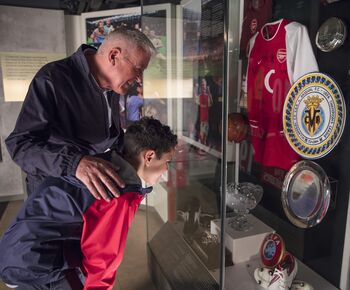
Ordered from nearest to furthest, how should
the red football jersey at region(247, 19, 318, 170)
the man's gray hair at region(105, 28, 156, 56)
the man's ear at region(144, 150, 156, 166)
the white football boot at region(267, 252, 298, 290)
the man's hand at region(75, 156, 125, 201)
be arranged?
the man's hand at region(75, 156, 125, 201), the man's ear at region(144, 150, 156, 166), the man's gray hair at region(105, 28, 156, 56), the white football boot at region(267, 252, 298, 290), the red football jersey at region(247, 19, 318, 170)

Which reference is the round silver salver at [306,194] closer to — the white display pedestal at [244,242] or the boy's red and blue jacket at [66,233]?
the white display pedestal at [244,242]

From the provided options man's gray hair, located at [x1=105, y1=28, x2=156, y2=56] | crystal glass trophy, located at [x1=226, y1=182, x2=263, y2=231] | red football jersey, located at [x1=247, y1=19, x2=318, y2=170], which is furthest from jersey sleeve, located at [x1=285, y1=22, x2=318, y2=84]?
man's gray hair, located at [x1=105, y1=28, x2=156, y2=56]

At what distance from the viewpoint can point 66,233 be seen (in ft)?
3.44

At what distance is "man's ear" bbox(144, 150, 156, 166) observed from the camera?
1177mm

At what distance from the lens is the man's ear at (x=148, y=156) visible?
118 centimetres

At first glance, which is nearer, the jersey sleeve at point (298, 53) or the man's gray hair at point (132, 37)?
the man's gray hair at point (132, 37)

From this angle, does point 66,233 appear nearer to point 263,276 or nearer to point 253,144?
point 263,276

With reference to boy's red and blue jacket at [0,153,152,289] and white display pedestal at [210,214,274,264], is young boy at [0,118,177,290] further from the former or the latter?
white display pedestal at [210,214,274,264]

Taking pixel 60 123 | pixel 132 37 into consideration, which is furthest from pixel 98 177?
pixel 132 37

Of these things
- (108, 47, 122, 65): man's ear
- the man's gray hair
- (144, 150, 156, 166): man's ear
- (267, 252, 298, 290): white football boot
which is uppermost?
the man's gray hair

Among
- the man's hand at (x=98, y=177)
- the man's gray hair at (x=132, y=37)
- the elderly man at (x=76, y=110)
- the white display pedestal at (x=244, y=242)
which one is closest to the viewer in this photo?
the man's hand at (x=98, y=177)

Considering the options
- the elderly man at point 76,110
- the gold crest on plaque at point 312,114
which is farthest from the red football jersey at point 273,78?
the elderly man at point 76,110

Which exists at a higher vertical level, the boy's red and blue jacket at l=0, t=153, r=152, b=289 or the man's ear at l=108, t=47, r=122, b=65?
the man's ear at l=108, t=47, r=122, b=65

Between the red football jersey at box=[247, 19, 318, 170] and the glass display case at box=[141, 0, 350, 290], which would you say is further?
the red football jersey at box=[247, 19, 318, 170]
